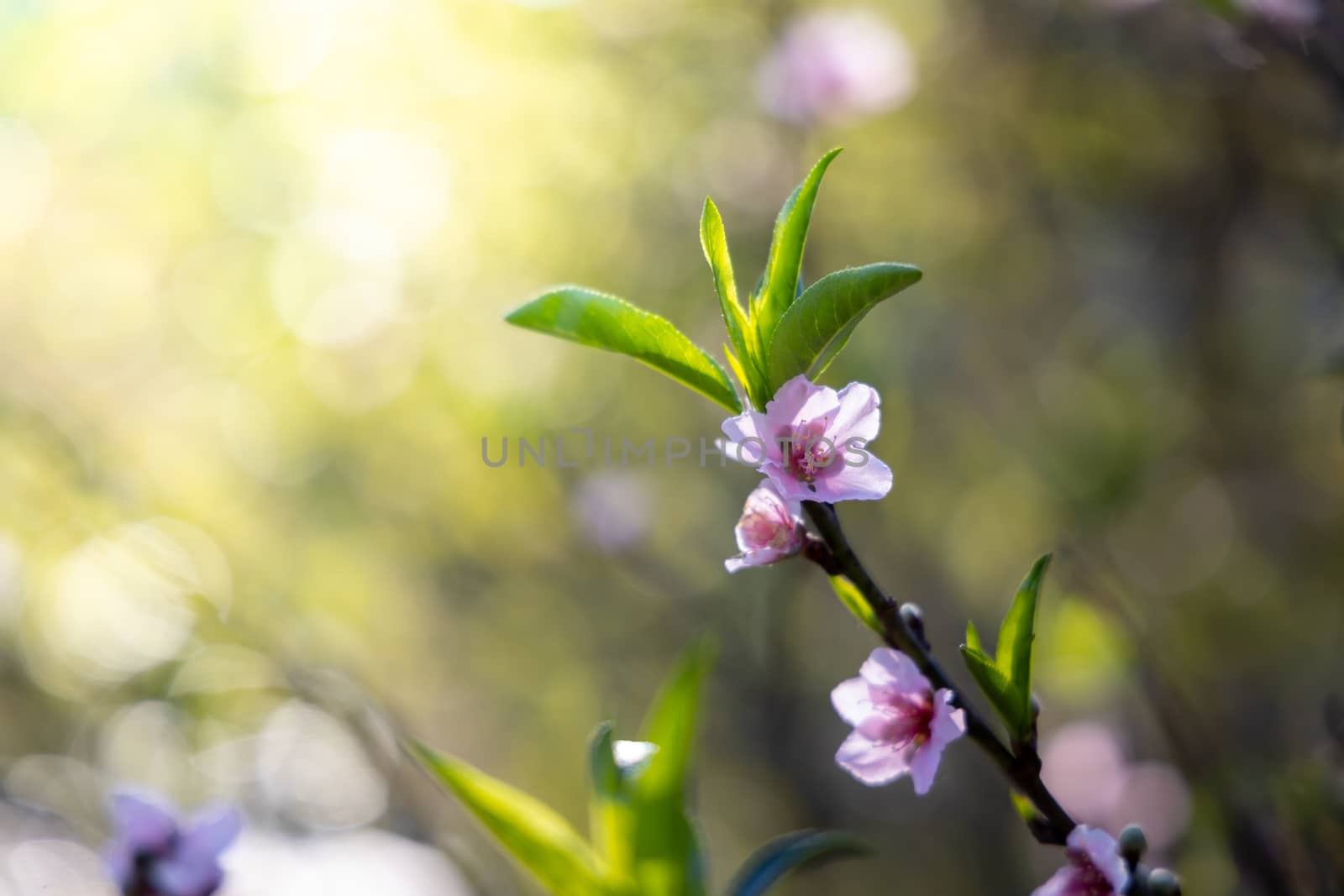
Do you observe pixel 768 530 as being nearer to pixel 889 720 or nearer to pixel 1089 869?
pixel 889 720

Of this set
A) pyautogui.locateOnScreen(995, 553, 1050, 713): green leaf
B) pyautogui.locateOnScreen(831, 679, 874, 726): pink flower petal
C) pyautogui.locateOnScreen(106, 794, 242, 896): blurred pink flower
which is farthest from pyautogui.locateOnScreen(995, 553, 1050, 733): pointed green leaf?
pyautogui.locateOnScreen(106, 794, 242, 896): blurred pink flower

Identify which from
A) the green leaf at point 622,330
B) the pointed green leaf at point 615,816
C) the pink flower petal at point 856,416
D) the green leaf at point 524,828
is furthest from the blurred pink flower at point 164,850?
the pink flower petal at point 856,416

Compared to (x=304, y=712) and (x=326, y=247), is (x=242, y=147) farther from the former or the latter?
(x=304, y=712)

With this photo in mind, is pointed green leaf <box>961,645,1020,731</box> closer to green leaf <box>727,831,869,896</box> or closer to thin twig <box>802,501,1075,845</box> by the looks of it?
thin twig <box>802,501,1075,845</box>

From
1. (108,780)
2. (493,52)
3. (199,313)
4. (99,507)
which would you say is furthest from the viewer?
(199,313)

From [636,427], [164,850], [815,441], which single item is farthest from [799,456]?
[636,427]

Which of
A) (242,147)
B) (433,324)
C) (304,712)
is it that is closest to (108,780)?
(304,712)
